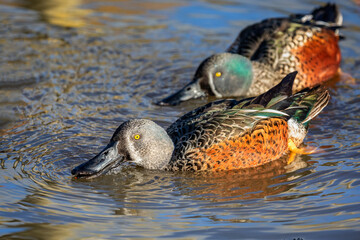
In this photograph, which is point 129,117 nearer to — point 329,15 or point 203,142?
point 203,142

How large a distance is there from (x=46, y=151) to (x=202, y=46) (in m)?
4.58

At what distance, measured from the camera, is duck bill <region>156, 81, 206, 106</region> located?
324 inches

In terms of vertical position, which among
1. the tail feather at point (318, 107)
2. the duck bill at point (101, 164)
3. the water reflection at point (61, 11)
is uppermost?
the water reflection at point (61, 11)

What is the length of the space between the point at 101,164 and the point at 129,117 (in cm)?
178

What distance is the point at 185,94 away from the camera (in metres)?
8.42

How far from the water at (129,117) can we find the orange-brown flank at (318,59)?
0.37 metres

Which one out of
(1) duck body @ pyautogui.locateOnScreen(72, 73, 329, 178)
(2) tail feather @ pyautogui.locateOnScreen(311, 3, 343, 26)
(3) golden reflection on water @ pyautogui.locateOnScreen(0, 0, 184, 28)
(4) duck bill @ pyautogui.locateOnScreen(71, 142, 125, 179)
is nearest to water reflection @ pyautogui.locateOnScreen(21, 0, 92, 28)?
(3) golden reflection on water @ pyautogui.locateOnScreen(0, 0, 184, 28)

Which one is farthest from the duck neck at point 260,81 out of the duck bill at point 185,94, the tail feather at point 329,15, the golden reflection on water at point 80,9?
the golden reflection on water at point 80,9

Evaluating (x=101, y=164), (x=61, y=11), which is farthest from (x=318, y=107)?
(x=61, y=11)

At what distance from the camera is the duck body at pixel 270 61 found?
28.5 ft

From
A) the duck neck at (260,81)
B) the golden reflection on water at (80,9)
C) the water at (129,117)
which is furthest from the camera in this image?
the golden reflection on water at (80,9)

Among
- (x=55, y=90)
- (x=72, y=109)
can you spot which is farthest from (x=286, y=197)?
(x=55, y=90)

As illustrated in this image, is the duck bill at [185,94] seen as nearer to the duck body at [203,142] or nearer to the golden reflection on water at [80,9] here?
the duck body at [203,142]

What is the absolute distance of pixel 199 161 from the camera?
6148 millimetres
